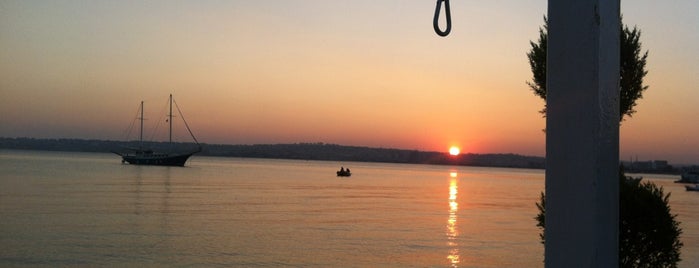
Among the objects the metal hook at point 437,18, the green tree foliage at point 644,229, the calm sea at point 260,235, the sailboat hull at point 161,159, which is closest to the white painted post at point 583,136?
the metal hook at point 437,18

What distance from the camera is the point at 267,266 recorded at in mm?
19281

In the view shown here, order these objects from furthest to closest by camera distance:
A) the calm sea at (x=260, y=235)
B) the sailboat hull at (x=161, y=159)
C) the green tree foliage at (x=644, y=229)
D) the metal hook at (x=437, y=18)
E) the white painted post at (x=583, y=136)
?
the sailboat hull at (x=161, y=159)
the calm sea at (x=260, y=235)
the green tree foliage at (x=644, y=229)
the metal hook at (x=437, y=18)
the white painted post at (x=583, y=136)

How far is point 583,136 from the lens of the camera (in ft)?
6.14

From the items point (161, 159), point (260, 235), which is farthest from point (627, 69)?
point (161, 159)

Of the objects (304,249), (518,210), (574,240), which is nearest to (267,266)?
(304,249)

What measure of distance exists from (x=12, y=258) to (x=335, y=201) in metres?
32.3

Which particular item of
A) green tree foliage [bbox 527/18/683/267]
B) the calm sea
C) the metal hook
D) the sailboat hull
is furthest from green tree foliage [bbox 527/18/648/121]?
the sailboat hull

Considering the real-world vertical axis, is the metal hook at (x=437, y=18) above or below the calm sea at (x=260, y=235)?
above

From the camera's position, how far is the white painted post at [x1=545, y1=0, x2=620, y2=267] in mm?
1856

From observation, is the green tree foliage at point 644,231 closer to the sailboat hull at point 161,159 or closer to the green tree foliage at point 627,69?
the green tree foliage at point 627,69

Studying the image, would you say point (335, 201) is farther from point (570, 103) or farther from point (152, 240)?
point (570, 103)

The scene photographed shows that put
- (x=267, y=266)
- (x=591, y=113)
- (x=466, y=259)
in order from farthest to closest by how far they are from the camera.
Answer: (x=466, y=259) < (x=267, y=266) < (x=591, y=113)

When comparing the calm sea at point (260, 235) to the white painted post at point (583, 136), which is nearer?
the white painted post at point (583, 136)

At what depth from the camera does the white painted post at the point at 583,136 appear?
1.86 metres
